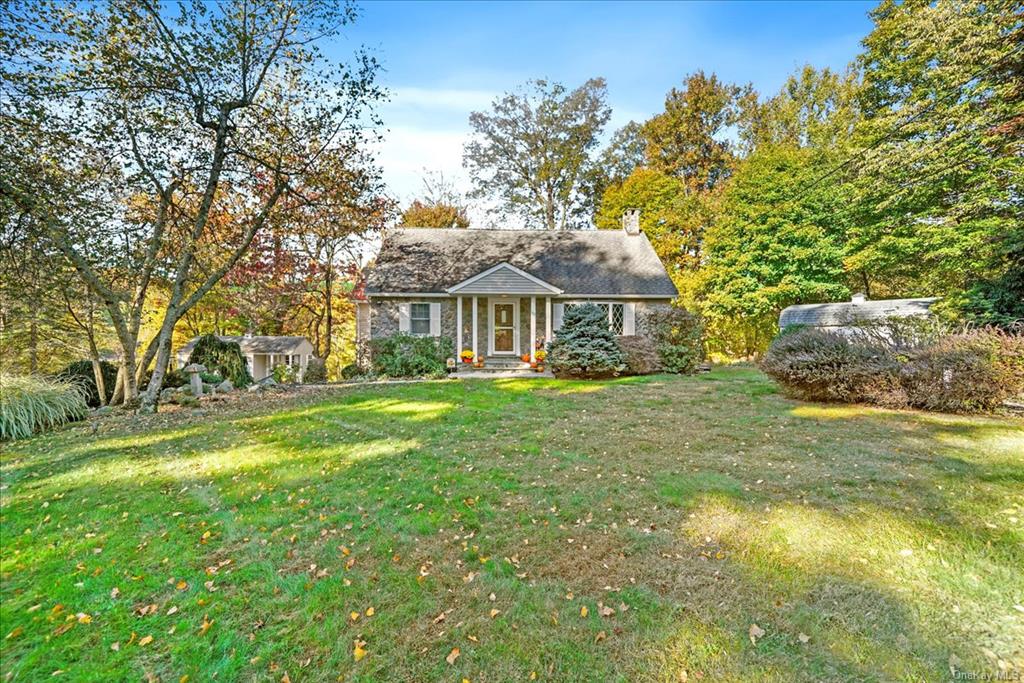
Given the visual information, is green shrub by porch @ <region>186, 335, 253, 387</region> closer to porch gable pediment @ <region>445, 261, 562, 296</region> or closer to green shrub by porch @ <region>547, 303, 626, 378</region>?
porch gable pediment @ <region>445, 261, 562, 296</region>

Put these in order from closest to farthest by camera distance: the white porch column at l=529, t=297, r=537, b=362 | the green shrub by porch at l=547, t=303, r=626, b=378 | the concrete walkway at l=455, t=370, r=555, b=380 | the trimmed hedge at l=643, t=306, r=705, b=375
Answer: the green shrub by porch at l=547, t=303, r=626, b=378
the concrete walkway at l=455, t=370, r=555, b=380
the trimmed hedge at l=643, t=306, r=705, b=375
the white porch column at l=529, t=297, r=537, b=362

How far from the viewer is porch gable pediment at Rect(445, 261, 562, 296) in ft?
47.5

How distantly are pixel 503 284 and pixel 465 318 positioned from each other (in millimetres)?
2098

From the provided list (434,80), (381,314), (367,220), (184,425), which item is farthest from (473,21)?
(184,425)

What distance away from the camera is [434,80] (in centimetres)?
1106

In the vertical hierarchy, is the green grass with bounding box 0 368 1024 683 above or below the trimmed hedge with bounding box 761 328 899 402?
below

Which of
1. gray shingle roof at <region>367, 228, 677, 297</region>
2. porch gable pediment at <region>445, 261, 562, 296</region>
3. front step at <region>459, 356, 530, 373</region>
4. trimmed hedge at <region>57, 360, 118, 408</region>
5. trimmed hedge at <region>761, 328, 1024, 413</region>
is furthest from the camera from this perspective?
gray shingle roof at <region>367, 228, 677, 297</region>

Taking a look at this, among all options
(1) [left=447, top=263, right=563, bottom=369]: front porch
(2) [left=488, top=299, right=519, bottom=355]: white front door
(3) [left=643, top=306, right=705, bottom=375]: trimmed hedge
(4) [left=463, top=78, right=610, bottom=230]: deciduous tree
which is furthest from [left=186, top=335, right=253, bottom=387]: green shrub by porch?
(4) [left=463, top=78, right=610, bottom=230]: deciduous tree

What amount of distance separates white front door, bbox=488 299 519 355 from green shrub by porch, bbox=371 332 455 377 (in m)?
2.50

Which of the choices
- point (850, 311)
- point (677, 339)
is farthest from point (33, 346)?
point (850, 311)

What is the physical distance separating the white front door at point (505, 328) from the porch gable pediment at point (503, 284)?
1.35 metres

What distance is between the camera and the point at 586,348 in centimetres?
1156

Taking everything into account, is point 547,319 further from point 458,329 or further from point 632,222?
point 632,222

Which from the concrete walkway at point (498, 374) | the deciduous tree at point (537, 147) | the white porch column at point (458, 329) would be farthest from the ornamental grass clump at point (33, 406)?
the deciduous tree at point (537, 147)
